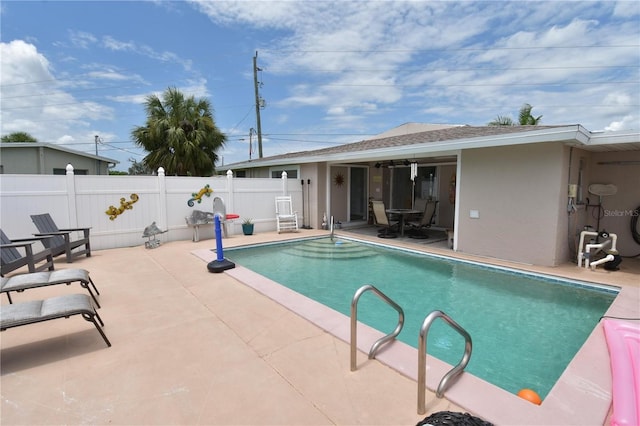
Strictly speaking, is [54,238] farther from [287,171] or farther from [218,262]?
[287,171]

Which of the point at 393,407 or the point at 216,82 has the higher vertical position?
the point at 216,82

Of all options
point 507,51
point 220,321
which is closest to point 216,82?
point 507,51

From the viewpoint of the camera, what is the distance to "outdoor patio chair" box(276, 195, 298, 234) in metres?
11.0

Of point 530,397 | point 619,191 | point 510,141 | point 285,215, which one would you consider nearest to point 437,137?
point 510,141

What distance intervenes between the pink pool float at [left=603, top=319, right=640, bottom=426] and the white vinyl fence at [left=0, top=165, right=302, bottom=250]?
934 centimetres

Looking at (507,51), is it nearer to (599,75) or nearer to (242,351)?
(599,75)

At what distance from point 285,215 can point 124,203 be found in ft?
16.0

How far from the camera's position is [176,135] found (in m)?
15.0

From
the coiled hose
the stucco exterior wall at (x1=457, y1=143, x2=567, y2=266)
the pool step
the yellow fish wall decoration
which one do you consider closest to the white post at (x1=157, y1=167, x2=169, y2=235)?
the yellow fish wall decoration

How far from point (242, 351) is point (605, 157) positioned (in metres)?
9.38

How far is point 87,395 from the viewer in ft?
8.08

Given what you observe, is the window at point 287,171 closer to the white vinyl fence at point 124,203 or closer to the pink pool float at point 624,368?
the white vinyl fence at point 124,203

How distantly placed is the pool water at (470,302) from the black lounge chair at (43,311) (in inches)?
123

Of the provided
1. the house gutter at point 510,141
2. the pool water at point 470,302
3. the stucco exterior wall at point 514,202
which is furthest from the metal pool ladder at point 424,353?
the stucco exterior wall at point 514,202
